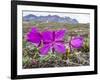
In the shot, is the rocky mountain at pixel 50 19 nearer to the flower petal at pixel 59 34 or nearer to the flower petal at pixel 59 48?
the flower petal at pixel 59 34

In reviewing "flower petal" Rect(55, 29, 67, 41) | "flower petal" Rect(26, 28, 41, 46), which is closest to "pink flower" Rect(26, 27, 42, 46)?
"flower petal" Rect(26, 28, 41, 46)

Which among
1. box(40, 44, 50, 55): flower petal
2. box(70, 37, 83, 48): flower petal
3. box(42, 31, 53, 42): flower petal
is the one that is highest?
box(42, 31, 53, 42): flower petal

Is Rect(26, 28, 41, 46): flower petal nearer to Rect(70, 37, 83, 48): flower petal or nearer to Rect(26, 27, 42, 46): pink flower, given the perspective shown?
Rect(26, 27, 42, 46): pink flower

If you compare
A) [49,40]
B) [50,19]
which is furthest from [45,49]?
[50,19]

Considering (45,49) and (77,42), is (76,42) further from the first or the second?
(45,49)

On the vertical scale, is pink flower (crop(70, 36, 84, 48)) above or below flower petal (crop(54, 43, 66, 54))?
above

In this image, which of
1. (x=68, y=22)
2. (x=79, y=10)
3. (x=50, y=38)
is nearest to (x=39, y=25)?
(x=50, y=38)

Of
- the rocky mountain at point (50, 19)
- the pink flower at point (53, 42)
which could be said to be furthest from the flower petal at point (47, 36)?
the rocky mountain at point (50, 19)
